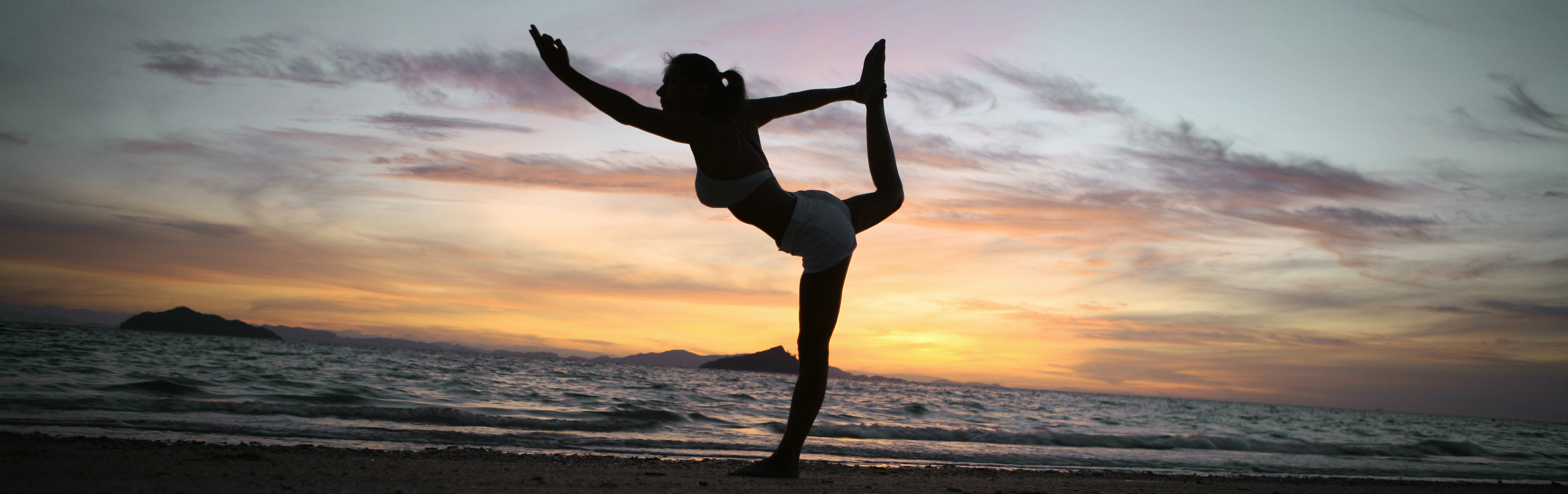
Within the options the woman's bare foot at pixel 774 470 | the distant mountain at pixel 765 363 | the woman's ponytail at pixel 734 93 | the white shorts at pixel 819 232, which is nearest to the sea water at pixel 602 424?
the woman's bare foot at pixel 774 470

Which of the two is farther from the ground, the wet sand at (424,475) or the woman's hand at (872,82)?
the woman's hand at (872,82)

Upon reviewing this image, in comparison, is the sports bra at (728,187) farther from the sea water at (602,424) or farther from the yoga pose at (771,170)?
the sea water at (602,424)

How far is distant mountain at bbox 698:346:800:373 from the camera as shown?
4774 inches

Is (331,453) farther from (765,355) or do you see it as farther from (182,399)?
(765,355)

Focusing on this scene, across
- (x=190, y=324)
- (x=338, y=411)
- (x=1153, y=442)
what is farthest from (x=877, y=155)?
(x=190, y=324)

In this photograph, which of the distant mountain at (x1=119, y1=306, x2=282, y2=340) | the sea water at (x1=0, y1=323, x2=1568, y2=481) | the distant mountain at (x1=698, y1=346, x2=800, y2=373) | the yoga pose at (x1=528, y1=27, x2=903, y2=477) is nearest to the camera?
the yoga pose at (x1=528, y1=27, x2=903, y2=477)

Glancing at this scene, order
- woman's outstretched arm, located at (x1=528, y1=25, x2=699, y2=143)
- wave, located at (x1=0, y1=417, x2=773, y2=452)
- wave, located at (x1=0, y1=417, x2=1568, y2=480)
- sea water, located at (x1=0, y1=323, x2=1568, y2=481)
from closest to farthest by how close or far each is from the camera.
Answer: woman's outstretched arm, located at (x1=528, y1=25, x2=699, y2=143), wave, located at (x1=0, y1=417, x2=773, y2=452), wave, located at (x1=0, y1=417, x2=1568, y2=480), sea water, located at (x1=0, y1=323, x2=1568, y2=481)

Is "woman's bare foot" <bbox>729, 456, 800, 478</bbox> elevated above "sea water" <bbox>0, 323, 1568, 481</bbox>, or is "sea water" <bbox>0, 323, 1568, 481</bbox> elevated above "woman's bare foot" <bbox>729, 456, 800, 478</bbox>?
"woman's bare foot" <bbox>729, 456, 800, 478</bbox>

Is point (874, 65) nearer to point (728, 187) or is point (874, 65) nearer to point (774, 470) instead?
point (728, 187)

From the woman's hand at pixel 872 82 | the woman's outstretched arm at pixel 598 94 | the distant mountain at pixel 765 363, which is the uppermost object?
the woman's hand at pixel 872 82

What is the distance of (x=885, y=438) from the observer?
9.15 m

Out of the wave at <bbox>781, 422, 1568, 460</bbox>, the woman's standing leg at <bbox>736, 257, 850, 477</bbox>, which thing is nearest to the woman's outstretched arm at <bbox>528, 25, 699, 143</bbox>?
the woman's standing leg at <bbox>736, 257, 850, 477</bbox>

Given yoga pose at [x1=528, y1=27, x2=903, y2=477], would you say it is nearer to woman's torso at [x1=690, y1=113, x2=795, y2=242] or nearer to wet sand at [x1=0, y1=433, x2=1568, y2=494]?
woman's torso at [x1=690, y1=113, x2=795, y2=242]

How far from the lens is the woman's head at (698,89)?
239 cm
